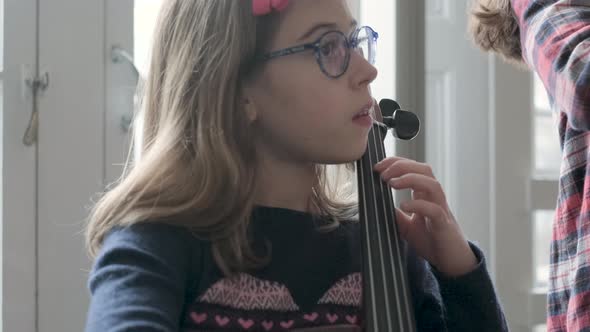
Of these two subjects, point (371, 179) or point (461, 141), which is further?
point (461, 141)

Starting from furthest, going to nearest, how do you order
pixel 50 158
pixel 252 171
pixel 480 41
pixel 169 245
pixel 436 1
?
pixel 436 1 < pixel 50 158 < pixel 480 41 < pixel 252 171 < pixel 169 245

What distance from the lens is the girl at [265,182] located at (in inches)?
32.0

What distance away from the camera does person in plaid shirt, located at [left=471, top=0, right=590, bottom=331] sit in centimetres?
85

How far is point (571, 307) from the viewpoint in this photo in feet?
2.96

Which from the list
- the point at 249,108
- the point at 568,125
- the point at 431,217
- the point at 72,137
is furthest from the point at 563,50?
the point at 72,137

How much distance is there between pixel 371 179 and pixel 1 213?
66 centimetres

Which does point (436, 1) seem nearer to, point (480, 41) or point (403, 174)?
point (480, 41)

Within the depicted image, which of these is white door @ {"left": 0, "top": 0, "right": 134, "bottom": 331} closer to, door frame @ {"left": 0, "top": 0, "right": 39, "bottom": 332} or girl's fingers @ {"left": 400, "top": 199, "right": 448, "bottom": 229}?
door frame @ {"left": 0, "top": 0, "right": 39, "bottom": 332}

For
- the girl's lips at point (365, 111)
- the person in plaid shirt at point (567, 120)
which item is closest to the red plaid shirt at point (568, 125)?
the person in plaid shirt at point (567, 120)

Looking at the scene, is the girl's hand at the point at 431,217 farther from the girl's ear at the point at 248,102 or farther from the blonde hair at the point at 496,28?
the blonde hair at the point at 496,28

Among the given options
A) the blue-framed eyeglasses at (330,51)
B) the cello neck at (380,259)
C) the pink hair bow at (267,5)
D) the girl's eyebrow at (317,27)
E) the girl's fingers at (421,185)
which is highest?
the pink hair bow at (267,5)

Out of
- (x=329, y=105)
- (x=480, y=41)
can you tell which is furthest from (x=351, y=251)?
(x=480, y=41)

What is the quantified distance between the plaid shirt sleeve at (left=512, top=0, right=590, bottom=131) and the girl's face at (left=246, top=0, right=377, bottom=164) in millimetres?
206

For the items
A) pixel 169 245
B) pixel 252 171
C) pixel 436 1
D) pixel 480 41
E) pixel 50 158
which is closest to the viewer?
pixel 169 245
